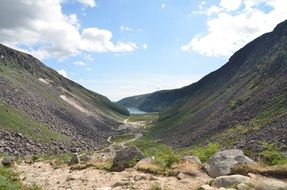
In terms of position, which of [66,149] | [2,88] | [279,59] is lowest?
[66,149]

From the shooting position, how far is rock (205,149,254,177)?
22266 millimetres

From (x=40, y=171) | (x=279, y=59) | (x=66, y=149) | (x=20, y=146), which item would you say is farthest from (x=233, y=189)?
(x=279, y=59)

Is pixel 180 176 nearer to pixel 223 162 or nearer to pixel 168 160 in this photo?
pixel 223 162

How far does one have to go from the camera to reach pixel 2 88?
98.1 metres

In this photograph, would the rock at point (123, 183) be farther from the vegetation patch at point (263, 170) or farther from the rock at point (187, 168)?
the vegetation patch at point (263, 170)

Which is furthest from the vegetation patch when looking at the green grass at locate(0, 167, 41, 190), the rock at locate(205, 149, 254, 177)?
the green grass at locate(0, 167, 41, 190)

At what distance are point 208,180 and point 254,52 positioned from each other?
567 feet

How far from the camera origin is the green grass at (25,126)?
7362cm

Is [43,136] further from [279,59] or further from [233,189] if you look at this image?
[279,59]

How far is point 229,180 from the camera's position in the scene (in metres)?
20.1

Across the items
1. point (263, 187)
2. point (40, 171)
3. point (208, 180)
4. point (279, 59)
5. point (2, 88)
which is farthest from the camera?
point (279, 59)

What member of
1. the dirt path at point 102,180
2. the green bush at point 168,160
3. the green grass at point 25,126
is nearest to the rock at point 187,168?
the green bush at point 168,160

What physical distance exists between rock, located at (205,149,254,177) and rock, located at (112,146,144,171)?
5262mm

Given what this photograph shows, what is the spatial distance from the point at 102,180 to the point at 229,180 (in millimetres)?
7699
